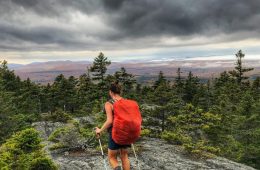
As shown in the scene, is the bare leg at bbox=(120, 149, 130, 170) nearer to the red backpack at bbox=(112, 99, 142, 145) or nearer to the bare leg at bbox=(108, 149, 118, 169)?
the bare leg at bbox=(108, 149, 118, 169)

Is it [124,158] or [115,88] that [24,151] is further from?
[115,88]

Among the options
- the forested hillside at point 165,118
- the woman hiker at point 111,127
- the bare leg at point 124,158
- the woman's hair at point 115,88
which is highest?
the woman's hair at point 115,88

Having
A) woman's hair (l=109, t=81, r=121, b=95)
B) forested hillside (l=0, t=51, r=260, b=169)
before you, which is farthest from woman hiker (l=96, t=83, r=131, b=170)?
forested hillside (l=0, t=51, r=260, b=169)

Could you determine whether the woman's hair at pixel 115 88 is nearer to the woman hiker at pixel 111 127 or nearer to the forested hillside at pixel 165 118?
the woman hiker at pixel 111 127

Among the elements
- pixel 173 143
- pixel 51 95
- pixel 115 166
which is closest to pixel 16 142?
pixel 115 166

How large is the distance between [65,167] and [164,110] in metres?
11.3

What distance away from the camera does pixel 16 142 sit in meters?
12.5

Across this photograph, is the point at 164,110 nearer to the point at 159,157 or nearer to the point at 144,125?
the point at 144,125

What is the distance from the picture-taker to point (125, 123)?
7527 mm

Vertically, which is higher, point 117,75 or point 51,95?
point 117,75

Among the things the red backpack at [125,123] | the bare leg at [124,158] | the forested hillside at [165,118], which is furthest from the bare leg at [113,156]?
the forested hillside at [165,118]

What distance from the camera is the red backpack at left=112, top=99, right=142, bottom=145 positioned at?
756 cm

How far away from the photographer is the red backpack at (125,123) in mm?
7555

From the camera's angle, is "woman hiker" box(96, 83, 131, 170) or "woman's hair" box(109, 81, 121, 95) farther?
"woman's hair" box(109, 81, 121, 95)
